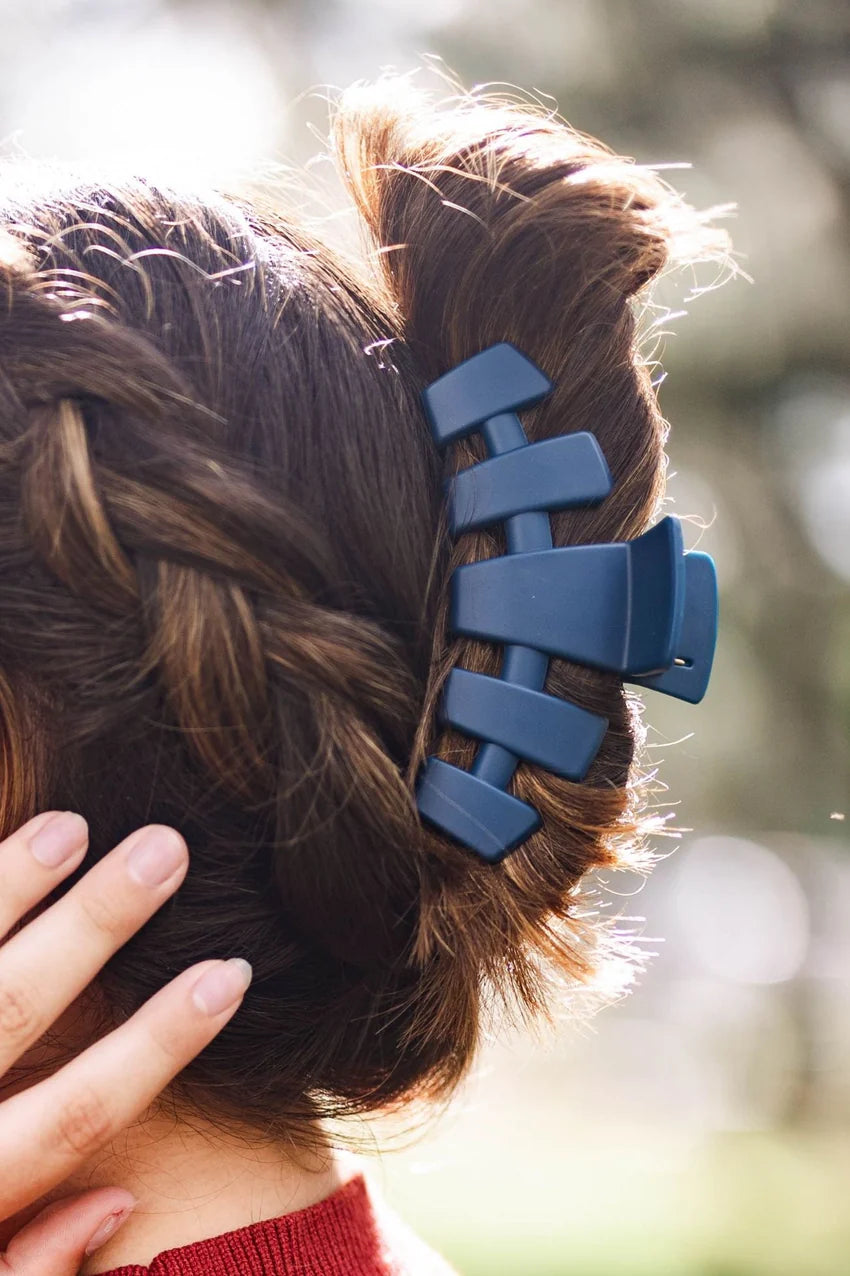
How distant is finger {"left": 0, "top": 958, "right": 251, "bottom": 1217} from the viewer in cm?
86

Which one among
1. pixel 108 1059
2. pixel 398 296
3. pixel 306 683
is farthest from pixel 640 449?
pixel 108 1059

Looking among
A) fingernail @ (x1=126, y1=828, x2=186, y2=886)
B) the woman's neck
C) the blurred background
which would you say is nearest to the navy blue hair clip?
fingernail @ (x1=126, y1=828, x2=186, y2=886)

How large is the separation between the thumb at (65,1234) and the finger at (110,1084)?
0.17ft

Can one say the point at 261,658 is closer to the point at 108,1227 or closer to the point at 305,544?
the point at 305,544

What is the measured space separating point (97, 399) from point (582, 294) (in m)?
0.39

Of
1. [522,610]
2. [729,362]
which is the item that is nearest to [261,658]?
[522,610]

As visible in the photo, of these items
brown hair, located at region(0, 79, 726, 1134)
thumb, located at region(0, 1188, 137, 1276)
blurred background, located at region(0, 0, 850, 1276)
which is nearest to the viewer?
brown hair, located at region(0, 79, 726, 1134)

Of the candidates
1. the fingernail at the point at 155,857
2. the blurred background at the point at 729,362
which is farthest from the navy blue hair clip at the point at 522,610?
the blurred background at the point at 729,362

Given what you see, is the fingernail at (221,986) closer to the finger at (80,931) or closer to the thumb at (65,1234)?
the finger at (80,931)

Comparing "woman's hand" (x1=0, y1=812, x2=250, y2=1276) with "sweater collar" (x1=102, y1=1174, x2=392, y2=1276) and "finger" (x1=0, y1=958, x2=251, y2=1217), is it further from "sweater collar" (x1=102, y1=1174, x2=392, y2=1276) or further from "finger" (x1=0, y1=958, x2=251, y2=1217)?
"sweater collar" (x1=102, y1=1174, x2=392, y2=1276)

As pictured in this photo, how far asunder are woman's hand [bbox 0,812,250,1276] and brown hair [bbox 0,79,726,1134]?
1.2 inches

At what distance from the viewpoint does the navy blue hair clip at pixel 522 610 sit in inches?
33.7

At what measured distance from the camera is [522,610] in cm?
86

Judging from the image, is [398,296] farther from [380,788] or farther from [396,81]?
[380,788]
